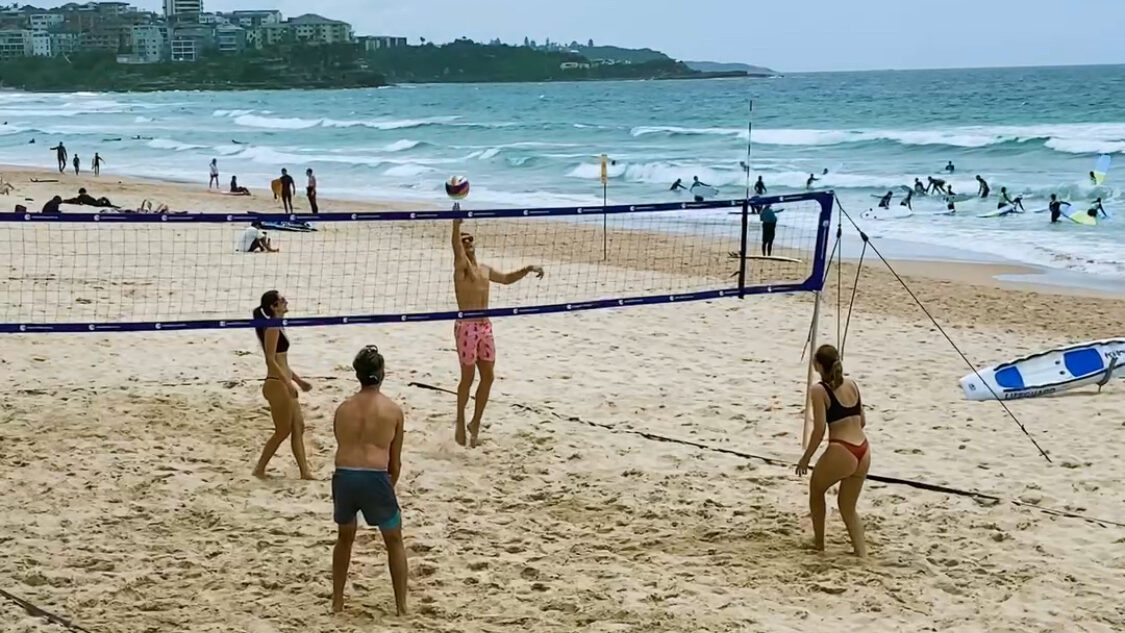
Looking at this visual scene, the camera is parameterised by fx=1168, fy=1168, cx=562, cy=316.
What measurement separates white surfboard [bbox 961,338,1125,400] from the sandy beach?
18cm

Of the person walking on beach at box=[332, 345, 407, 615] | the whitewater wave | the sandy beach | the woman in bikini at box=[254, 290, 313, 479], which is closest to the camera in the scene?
the person walking on beach at box=[332, 345, 407, 615]

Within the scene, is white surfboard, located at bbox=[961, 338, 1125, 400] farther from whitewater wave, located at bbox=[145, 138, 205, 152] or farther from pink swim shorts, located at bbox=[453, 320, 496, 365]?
whitewater wave, located at bbox=[145, 138, 205, 152]

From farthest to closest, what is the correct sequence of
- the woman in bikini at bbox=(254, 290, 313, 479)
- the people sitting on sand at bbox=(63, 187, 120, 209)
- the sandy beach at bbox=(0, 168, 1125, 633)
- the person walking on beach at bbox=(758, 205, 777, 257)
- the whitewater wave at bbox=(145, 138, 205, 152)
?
the whitewater wave at bbox=(145, 138, 205, 152) < the people sitting on sand at bbox=(63, 187, 120, 209) < the person walking on beach at bbox=(758, 205, 777, 257) < the woman in bikini at bbox=(254, 290, 313, 479) < the sandy beach at bbox=(0, 168, 1125, 633)

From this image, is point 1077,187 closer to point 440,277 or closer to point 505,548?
point 440,277

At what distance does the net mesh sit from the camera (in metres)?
10.9

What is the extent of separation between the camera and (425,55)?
145875 millimetres

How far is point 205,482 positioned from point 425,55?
14443 cm

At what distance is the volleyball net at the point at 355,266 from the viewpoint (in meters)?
9.66

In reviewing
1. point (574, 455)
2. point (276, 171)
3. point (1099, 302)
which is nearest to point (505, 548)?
point (574, 455)

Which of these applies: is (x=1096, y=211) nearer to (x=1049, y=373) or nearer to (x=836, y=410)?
(x=1049, y=373)

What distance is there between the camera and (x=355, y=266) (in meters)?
14.2

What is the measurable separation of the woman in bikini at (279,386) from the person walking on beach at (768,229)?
31.7ft

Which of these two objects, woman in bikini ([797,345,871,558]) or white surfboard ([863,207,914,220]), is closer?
woman in bikini ([797,345,871,558])

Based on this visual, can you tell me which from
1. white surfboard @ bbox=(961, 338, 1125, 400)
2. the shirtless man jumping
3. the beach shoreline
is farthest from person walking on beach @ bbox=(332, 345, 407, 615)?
the beach shoreline
